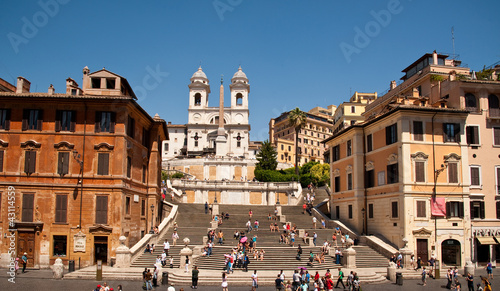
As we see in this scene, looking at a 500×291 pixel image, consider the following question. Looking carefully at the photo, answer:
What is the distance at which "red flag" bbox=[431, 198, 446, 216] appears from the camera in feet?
121

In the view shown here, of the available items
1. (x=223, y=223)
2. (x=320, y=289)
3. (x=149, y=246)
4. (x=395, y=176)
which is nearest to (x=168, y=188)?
(x=223, y=223)

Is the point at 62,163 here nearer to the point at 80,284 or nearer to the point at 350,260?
the point at 80,284

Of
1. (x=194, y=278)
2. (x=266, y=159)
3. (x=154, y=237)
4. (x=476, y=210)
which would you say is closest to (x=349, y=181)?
(x=476, y=210)

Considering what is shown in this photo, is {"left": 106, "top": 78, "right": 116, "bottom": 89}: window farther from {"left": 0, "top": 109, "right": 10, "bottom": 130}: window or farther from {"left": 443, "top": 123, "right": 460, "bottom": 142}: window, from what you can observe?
{"left": 443, "top": 123, "right": 460, "bottom": 142}: window

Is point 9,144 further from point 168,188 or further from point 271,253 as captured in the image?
point 168,188

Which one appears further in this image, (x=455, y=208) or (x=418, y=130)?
(x=418, y=130)

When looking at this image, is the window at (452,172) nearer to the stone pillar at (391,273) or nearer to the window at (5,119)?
the stone pillar at (391,273)

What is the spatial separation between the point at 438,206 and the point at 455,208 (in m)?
1.67

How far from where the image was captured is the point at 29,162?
111 feet

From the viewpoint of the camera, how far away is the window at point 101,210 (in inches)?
1309

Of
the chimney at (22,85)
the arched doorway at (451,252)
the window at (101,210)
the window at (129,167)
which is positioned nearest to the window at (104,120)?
the window at (129,167)

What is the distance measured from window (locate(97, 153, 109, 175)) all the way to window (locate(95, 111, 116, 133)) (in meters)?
1.96

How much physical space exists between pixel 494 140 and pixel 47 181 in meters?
36.8

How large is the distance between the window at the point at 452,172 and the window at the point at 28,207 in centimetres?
3268
